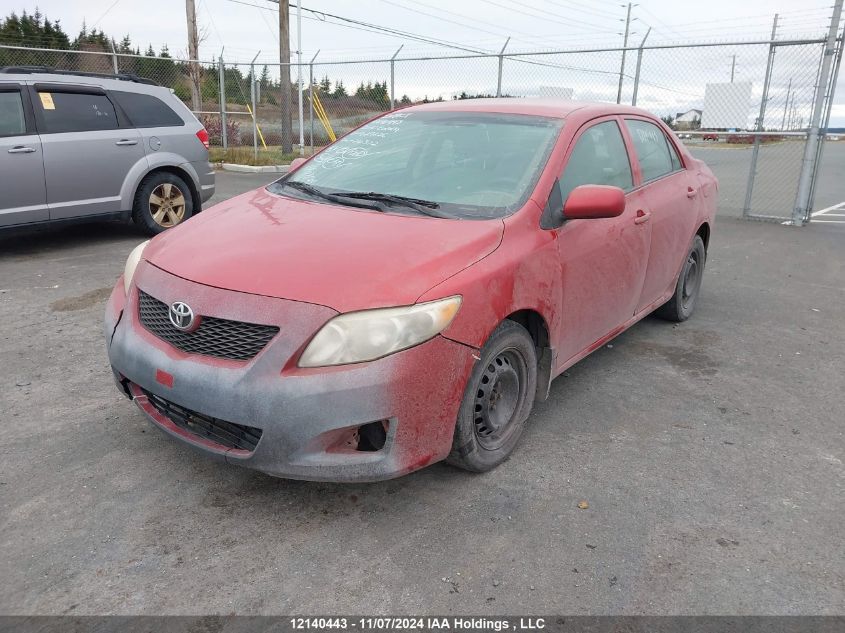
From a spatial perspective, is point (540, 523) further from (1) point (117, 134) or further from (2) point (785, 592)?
(1) point (117, 134)

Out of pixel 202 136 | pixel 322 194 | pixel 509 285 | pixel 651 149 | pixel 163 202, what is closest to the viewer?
pixel 509 285

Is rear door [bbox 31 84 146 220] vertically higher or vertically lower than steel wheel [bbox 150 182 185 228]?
higher

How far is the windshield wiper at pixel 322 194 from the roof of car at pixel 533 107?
3.17ft

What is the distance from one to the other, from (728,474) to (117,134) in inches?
270

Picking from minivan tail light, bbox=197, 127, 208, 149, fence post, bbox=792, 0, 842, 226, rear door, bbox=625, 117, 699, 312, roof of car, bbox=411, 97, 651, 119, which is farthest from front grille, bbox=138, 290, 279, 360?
fence post, bbox=792, 0, 842, 226

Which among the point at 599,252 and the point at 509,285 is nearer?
the point at 509,285

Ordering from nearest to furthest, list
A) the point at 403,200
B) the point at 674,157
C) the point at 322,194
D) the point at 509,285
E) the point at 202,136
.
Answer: the point at 509,285
the point at 403,200
the point at 322,194
the point at 674,157
the point at 202,136

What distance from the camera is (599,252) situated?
12.1 ft

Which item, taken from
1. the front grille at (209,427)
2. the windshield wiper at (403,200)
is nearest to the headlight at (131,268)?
the front grille at (209,427)

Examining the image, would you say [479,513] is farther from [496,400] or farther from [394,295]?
[394,295]

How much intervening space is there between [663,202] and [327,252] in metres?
2.64

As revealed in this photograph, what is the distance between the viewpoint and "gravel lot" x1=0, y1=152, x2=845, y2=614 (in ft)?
7.88

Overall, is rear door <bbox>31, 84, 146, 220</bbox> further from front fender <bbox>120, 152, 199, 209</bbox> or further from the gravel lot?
the gravel lot

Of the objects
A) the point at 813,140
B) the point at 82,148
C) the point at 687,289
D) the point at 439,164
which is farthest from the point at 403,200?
the point at 813,140
